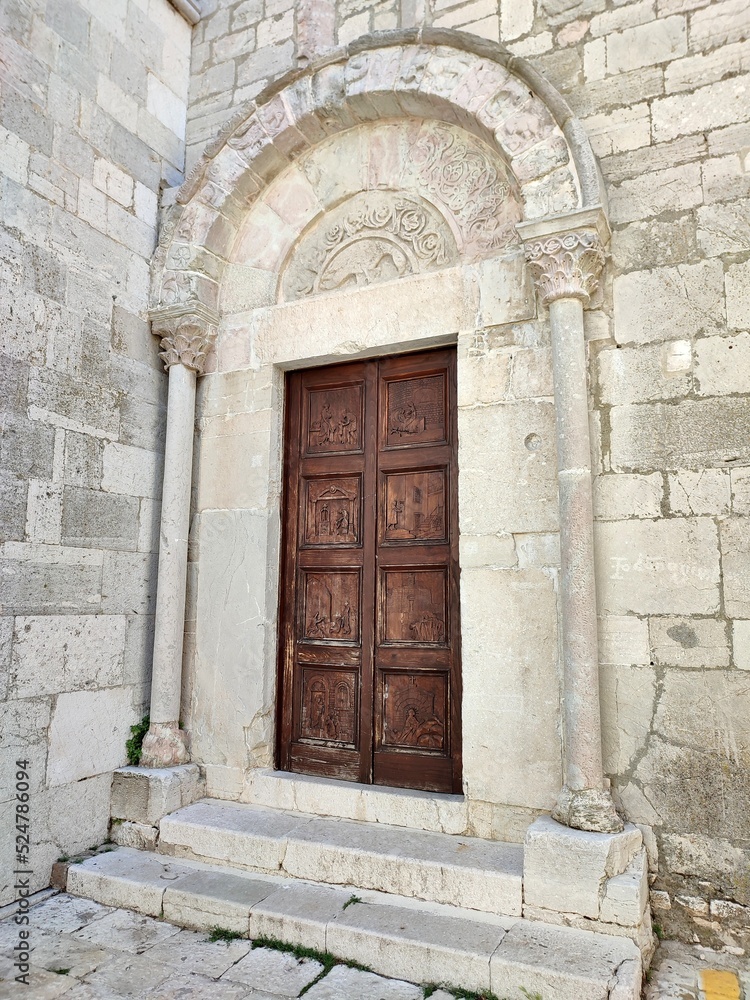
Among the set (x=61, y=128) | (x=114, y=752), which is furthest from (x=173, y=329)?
(x=114, y=752)

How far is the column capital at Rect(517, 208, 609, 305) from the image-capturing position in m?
3.18

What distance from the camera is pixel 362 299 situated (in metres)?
3.91

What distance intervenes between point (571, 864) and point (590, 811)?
0.71 ft

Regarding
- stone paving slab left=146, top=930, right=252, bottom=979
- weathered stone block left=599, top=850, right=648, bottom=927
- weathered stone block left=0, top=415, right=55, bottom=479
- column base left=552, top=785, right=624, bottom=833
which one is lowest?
stone paving slab left=146, top=930, right=252, bottom=979

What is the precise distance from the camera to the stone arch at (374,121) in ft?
11.0

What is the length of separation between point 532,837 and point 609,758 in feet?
1.62

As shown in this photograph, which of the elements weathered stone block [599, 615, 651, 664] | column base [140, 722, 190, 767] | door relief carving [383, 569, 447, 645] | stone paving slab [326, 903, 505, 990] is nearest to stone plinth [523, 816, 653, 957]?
stone paving slab [326, 903, 505, 990]

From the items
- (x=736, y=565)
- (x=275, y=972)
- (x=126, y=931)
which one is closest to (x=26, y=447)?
(x=126, y=931)

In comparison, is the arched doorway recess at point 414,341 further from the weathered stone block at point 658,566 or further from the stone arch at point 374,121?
the weathered stone block at point 658,566

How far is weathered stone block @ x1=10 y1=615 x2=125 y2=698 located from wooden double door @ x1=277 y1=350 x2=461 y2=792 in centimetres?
93

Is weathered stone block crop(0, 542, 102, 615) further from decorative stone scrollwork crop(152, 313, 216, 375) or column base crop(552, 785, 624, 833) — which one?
column base crop(552, 785, 624, 833)

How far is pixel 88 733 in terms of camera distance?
3658 millimetres

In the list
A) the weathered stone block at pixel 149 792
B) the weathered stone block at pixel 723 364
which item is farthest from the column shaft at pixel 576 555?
the weathered stone block at pixel 149 792

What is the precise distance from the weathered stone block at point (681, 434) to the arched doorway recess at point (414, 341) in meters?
0.24
